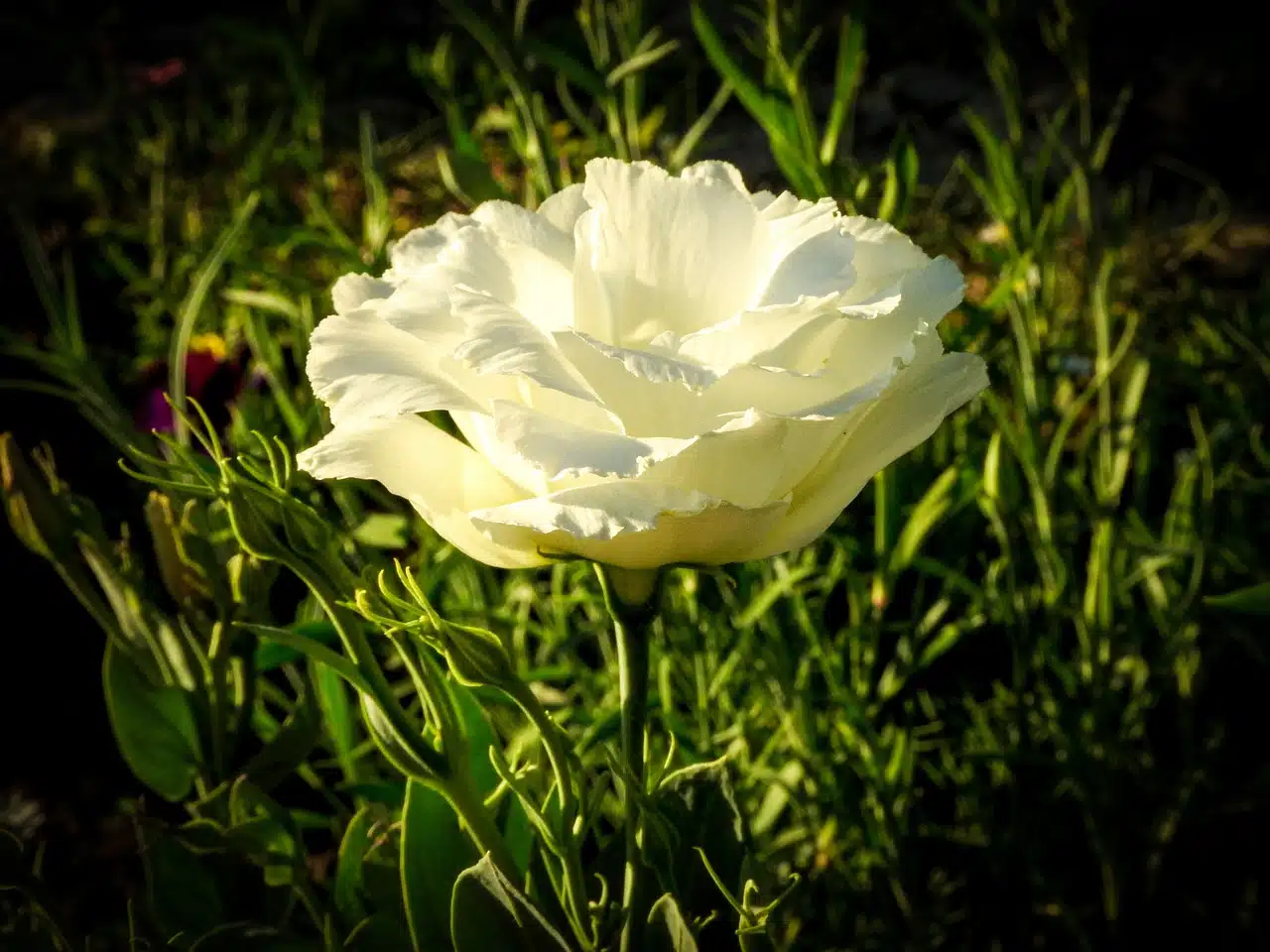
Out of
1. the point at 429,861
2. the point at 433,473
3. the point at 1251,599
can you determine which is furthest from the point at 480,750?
the point at 1251,599

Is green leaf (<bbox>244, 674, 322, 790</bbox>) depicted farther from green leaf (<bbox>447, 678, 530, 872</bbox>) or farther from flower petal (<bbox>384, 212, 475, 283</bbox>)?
flower petal (<bbox>384, 212, 475, 283</bbox>)

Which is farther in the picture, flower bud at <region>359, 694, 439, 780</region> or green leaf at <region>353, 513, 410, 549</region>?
green leaf at <region>353, 513, 410, 549</region>

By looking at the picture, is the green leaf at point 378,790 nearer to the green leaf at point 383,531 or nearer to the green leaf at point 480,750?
the green leaf at point 480,750

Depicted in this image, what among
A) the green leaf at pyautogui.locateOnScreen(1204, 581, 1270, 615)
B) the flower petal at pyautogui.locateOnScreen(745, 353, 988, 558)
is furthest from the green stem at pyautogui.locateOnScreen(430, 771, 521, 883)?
the green leaf at pyautogui.locateOnScreen(1204, 581, 1270, 615)

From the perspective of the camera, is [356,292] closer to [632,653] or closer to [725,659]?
[632,653]

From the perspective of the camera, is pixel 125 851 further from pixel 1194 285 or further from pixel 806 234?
pixel 1194 285

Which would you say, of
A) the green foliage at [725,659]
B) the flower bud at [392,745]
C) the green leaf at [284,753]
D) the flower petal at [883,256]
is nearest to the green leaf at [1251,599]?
the green foliage at [725,659]

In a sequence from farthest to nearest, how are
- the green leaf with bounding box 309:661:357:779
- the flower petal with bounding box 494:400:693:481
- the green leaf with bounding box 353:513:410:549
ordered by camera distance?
the green leaf with bounding box 353:513:410:549
the green leaf with bounding box 309:661:357:779
the flower petal with bounding box 494:400:693:481

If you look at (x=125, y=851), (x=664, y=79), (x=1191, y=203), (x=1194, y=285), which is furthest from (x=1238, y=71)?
(x=125, y=851)
